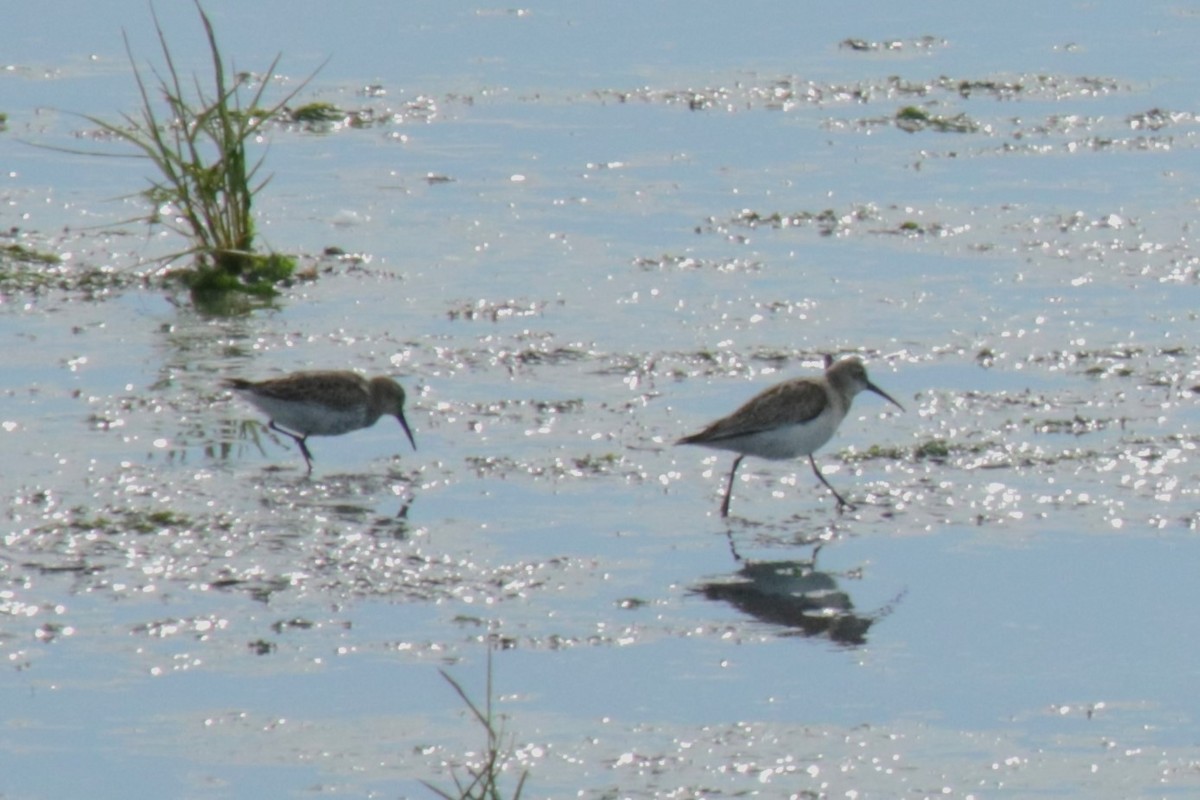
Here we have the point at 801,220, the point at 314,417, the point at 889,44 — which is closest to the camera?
the point at 314,417

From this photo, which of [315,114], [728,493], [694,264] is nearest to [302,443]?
[728,493]

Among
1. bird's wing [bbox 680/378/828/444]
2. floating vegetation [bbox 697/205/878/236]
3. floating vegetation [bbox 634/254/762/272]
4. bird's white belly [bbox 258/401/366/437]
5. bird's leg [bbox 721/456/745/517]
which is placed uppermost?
floating vegetation [bbox 697/205/878/236]

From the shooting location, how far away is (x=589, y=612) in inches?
340

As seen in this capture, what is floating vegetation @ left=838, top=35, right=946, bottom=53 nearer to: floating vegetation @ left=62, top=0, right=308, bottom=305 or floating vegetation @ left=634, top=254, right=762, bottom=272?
floating vegetation @ left=634, top=254, right=762, bottom=272

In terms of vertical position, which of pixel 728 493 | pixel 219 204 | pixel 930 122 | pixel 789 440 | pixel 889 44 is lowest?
pixel 728 493

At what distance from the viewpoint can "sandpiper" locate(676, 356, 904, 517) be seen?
9969 mm

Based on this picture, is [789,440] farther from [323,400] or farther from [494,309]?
[494,309]

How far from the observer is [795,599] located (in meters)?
8.89

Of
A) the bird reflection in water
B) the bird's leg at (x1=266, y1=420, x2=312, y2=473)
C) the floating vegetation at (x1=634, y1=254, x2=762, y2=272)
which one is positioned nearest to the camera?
the bird reflection in water

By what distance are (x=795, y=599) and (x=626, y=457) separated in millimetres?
1823

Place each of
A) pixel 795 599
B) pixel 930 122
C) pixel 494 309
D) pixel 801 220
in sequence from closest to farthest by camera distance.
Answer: pixel 795 599 < pixel 494 309 < pixel 801 220 < pixel 930 122

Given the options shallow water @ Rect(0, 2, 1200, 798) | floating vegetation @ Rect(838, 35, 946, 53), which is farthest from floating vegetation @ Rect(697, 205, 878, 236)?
floating vegetation @ Rect(838, 35, 946, 53)

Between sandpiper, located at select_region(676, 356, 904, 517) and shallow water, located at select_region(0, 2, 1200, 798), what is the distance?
0.26m

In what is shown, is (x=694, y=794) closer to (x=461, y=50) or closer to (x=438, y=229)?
(x=438, y=229)
